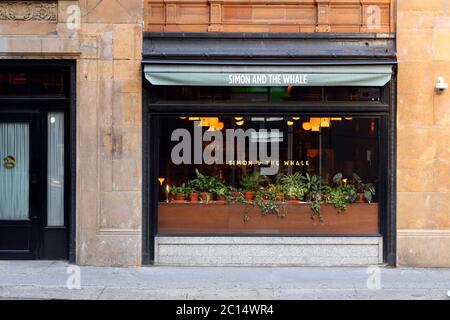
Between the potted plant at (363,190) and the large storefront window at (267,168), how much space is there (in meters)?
0.02

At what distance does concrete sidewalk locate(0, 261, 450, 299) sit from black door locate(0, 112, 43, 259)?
1.25 feet

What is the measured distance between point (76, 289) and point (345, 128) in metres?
5.68

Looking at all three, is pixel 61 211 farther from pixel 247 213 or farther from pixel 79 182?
pixel 247 213

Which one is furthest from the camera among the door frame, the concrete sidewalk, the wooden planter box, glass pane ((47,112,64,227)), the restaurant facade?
glass pane ((47,112,64,227))

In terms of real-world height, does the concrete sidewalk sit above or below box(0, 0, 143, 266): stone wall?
below

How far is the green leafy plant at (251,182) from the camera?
13250 millimetres

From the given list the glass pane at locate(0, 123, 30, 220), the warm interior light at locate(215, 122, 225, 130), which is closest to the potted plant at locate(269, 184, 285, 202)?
the warm interior light at locate(215, 122, 225, 130)

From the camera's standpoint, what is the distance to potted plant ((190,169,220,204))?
13227 mm

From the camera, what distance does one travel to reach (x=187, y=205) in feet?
43.2

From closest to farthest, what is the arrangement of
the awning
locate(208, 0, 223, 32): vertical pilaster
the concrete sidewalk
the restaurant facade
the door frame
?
the concrete sidewalk, the awning, the restaurant facade, the door frame, locate(208, 0, 223, 32): vertical pilaster

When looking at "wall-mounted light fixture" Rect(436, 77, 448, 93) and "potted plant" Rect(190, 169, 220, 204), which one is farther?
"potted plant" Rect(190, 169, 220, 204)

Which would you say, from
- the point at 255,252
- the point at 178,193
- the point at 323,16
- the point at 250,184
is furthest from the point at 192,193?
the point at 323,16

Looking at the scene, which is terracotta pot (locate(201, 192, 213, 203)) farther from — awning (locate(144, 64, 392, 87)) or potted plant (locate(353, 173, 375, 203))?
potted plant (locate(353, 173, 375, 203))

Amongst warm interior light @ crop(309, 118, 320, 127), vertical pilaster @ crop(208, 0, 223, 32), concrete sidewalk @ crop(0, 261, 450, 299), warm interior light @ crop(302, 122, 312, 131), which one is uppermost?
vertical pilaster @ crop(208, 0, 223, 32)
